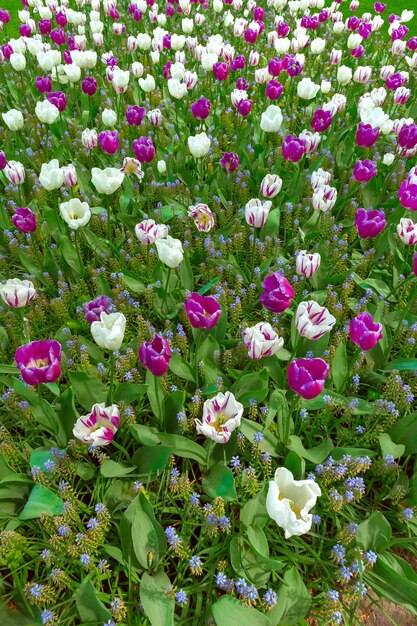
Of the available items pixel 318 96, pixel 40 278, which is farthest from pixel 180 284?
pixel 318 96

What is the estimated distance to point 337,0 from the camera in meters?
7.09

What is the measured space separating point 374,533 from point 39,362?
1.65 meters

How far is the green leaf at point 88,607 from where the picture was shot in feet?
6.19

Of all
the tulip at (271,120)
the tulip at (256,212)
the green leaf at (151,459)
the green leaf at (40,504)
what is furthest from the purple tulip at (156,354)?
the tulip at (271,120)

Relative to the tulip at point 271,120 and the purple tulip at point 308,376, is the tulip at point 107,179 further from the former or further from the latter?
the purple tulip at point 308,376

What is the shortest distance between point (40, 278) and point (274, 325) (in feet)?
5.39

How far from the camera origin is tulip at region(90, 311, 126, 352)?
215cm

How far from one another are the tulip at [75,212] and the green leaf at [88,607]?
2.01 meters

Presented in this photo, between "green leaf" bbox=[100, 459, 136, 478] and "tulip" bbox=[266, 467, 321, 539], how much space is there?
78 centimetres

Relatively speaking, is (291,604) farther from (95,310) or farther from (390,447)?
(95,310)

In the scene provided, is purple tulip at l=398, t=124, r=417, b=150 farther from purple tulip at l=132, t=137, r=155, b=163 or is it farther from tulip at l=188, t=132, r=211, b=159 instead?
purple tulip at l=132, t=137, r=155, b=163

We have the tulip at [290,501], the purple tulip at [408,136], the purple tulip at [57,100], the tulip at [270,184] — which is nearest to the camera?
the tulip at [290,501]

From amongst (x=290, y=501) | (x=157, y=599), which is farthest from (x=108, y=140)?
(x=157, y=599)

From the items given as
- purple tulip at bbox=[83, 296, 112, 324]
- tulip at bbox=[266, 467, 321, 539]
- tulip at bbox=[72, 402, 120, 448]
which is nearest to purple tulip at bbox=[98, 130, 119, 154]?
purple tulip at bbox=[83, 296, 112, 324]
